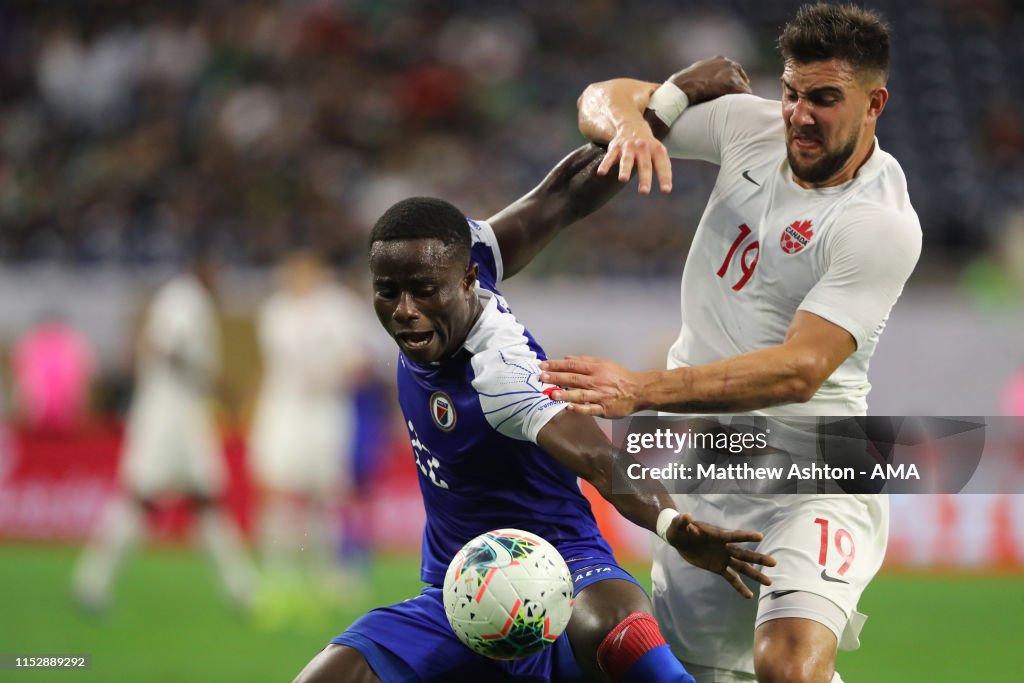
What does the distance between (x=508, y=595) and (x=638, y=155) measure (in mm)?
1737

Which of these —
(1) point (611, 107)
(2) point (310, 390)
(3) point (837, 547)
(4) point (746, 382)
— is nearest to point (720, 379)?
(4) point (746, 382)

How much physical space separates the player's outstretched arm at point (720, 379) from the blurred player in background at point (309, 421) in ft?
24.8

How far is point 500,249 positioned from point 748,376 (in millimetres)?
1171

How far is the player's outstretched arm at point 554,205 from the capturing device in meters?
5.33

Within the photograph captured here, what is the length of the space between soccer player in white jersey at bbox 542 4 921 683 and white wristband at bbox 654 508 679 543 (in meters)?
0.34

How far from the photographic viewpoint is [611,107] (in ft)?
17.8

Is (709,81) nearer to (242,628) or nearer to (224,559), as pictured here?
(242,628)

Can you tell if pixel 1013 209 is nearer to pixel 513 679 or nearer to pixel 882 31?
pixel 882 31

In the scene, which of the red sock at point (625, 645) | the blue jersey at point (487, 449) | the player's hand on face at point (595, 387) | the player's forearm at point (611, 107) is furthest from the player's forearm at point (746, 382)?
the player's forearm at point (611, 107)

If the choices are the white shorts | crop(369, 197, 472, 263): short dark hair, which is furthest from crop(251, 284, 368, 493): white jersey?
crop(369, 197, 472, 263): short dark hair

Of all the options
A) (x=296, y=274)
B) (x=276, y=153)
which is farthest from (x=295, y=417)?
(x=276, y=153)

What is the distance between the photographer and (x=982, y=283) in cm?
1425

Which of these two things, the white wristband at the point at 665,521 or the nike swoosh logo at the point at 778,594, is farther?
the nike swoosh logo at the point at 778,594

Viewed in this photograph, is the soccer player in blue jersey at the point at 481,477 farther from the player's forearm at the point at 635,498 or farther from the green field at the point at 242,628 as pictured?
the green field at the point at 242,628
